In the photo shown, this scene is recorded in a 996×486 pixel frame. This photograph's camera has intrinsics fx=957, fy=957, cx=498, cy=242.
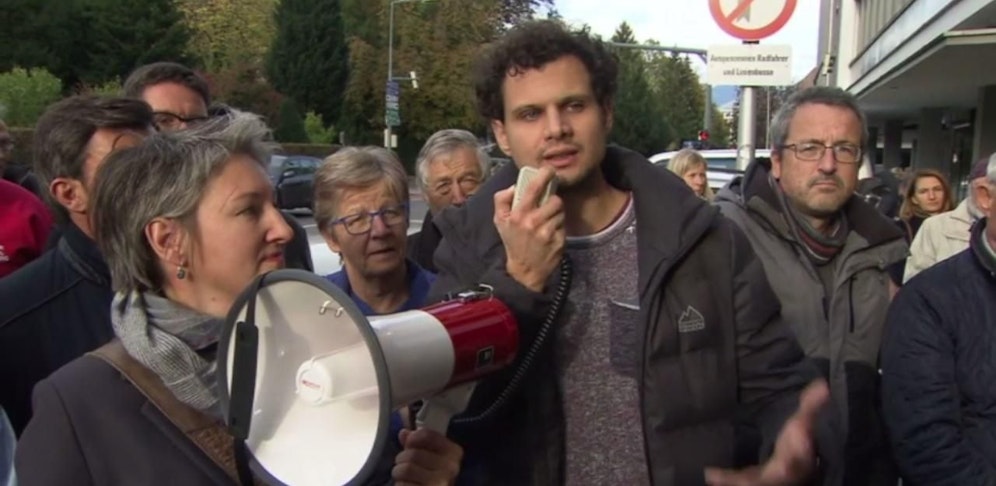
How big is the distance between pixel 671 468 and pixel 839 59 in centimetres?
2945

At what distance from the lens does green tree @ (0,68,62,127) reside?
26.4m

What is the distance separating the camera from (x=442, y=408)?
1.65 metres

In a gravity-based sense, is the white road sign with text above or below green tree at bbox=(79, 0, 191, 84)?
below

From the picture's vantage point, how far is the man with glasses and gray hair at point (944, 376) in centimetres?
269

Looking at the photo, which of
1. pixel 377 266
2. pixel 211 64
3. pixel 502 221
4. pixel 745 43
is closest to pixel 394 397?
pixel 502 221

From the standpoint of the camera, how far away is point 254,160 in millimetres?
1929

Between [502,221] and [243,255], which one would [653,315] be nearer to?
[502,221]

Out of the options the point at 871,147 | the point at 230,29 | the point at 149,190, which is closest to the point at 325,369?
the point at 149,190

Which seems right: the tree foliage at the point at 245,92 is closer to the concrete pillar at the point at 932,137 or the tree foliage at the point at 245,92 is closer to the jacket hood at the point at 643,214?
the concrete pillar at the point at 932,137

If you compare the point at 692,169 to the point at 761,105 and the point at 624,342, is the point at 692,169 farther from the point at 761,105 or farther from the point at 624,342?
the point at 761,105

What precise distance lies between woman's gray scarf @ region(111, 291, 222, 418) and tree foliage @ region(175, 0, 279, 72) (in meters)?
48.9

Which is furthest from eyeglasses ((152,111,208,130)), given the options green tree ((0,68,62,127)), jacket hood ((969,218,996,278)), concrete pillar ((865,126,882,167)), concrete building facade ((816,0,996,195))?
green tree ((0,68,62,127))

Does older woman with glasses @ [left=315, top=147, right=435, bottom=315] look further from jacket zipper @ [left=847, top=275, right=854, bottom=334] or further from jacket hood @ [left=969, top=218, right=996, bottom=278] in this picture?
jacket hood @ [left=969, top=218, right=996, bottom=278]

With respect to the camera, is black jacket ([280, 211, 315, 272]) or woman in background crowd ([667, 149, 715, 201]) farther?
woman in background crowd ([667, 149, 715, 201])
